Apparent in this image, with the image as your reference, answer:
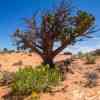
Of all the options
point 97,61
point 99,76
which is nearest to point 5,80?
point 99,76

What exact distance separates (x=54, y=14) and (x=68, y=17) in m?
0.97

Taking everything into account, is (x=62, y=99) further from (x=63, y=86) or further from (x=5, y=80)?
(x=5, y=80)

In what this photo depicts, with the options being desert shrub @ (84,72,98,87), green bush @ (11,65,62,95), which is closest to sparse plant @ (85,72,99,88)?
desert shrub @ (84,72,98,87)

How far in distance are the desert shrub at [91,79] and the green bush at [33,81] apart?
145 centimetres

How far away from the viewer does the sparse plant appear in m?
10.9

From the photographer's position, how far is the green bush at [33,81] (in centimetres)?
1056

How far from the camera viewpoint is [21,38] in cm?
1627

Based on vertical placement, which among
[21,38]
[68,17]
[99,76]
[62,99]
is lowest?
[62,99]

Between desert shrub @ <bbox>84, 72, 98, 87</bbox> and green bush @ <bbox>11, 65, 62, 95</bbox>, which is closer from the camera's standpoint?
green bush @ <bbox>11, 65, 62, 95</bbox>

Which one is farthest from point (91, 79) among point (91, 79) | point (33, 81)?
point (33, 81)

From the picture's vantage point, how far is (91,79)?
1164 centimetres

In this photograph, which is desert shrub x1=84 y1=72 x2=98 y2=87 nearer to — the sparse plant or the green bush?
the sparse plant

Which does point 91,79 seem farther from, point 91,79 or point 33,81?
point 33,81

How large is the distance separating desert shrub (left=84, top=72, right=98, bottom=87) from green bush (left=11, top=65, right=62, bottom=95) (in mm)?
1453
